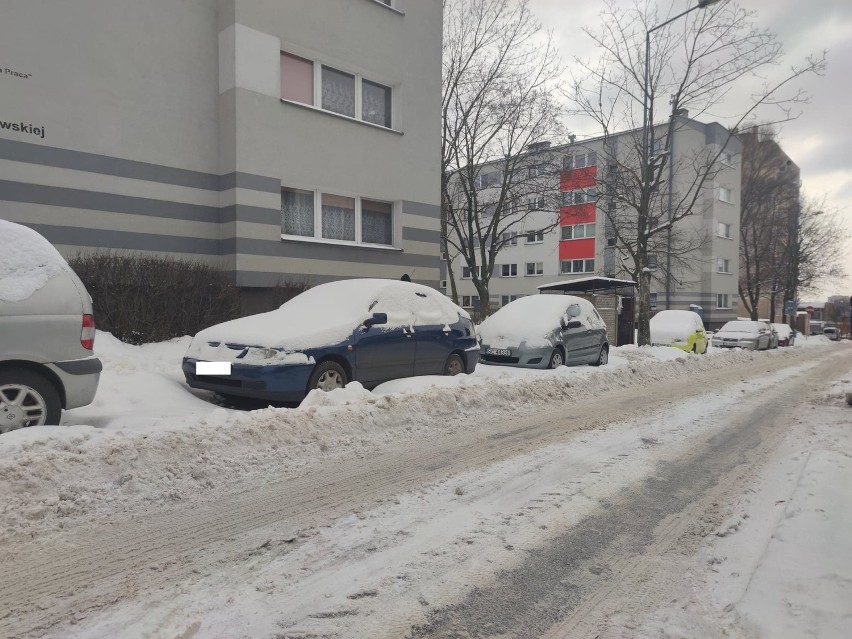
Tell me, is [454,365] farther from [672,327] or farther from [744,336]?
[744,336]

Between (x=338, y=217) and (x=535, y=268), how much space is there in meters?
30.9

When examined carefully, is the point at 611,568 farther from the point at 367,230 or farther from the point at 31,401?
the point at 367,230

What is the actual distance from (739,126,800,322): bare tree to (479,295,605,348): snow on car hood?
33.9m

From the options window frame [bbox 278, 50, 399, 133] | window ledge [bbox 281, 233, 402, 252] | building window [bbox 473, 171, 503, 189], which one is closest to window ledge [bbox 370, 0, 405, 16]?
window frame [bbox 278, 50, 399, 133]

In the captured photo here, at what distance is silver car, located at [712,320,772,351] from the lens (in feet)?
80.0

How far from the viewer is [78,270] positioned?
8188 millimetres

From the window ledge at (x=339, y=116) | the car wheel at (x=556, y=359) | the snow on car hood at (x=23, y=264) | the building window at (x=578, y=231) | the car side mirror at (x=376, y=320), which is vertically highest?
the building window at (x=578, y=231)

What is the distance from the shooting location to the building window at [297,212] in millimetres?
11726

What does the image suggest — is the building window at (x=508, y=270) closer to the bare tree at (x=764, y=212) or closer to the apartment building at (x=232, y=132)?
the bare tree at (x=764, y=212)

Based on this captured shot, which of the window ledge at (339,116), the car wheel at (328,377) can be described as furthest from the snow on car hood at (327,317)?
the window ledge at (339,116)

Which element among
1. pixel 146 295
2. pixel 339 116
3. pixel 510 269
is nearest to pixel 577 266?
pixel 510 269

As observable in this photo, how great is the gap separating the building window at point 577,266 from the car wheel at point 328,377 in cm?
3417

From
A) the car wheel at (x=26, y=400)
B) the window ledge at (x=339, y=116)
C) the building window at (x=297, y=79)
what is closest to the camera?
the car wheel at (x=26, y=400)

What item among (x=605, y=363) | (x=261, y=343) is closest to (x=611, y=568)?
(x=261, y=343)
